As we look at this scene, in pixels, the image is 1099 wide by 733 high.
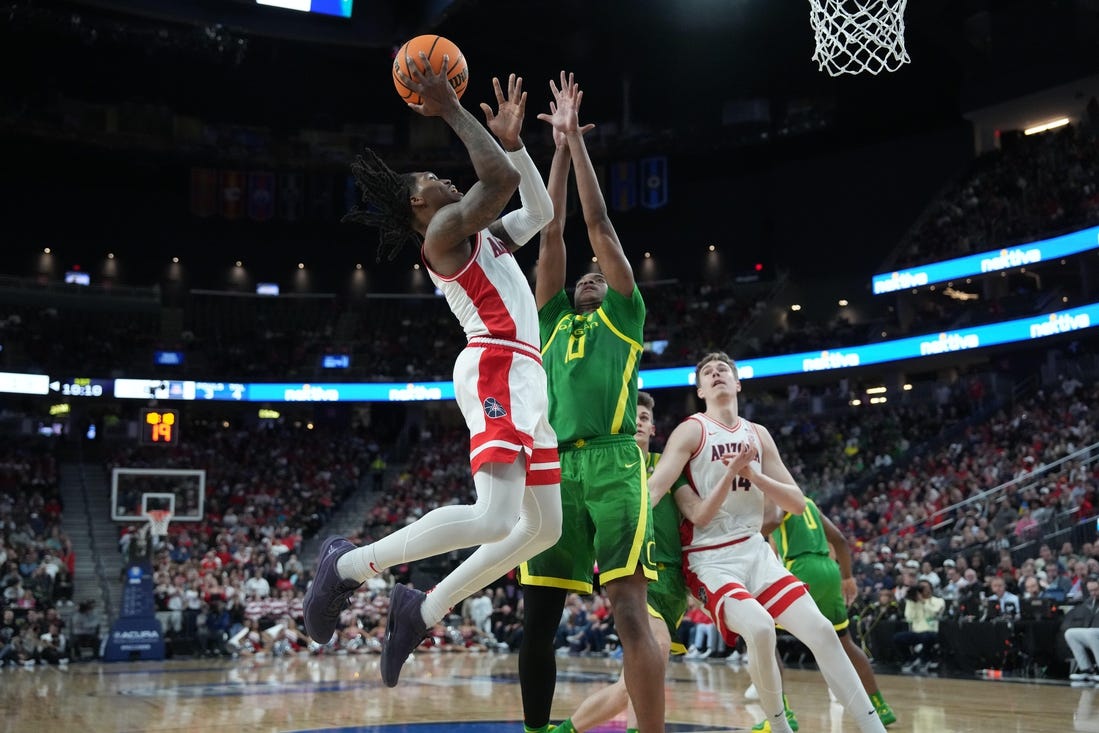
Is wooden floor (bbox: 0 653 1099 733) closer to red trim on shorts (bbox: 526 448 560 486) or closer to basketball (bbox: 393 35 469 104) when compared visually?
red trim on shorts (bbox: 526 448 560 486)

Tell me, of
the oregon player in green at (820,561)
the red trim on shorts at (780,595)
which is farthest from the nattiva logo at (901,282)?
the red trim on shorts at (780,595)

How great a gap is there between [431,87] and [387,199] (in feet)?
1.84

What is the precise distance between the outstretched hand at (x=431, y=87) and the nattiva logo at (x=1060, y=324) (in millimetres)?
22901

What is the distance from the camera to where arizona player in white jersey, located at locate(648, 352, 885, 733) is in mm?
5234

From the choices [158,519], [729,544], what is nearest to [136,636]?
[158,519]

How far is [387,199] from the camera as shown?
15.5 feet

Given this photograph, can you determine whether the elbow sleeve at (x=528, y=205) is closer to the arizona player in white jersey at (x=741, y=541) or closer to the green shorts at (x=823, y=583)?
the arizona player in white jersey at (x=741, y=541)

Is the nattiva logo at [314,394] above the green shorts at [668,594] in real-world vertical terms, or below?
above

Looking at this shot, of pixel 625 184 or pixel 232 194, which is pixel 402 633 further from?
pixel 232 194

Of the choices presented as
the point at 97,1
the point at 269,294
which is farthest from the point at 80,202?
the point at 97,1

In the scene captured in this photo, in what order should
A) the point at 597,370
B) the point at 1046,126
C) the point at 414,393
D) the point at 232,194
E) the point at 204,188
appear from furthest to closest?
the point at 232,194 < the point at 204,188 < the point at 414,393 < the point at 1046,126 < the point at 597,370

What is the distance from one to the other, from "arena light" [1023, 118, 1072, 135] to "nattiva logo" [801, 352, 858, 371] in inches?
320

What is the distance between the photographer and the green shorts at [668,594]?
5.90 meters

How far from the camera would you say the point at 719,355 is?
600 cm
